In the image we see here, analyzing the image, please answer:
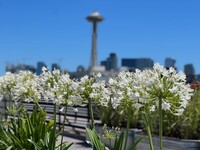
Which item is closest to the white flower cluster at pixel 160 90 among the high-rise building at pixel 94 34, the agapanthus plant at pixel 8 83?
the agapanthus plant at pixel 8 83

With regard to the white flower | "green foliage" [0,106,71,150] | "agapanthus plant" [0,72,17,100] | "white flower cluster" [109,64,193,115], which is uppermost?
"agapanthus plant" [0,72,17,100]

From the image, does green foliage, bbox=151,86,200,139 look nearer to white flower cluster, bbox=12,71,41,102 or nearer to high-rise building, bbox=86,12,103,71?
white flower cluster, bbox=12,71,41,102

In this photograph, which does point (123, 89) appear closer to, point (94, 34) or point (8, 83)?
point (8, 83)

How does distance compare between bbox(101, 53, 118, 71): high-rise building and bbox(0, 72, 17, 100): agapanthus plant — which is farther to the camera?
bbox(101, 53, 118, 71): high-rise building

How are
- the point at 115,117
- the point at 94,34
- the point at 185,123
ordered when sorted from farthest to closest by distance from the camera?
the point at 94,34, the point at 115,117, the point at 185,123

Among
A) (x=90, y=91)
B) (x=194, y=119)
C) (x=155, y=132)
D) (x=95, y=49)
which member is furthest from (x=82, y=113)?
(x=95, y=49)

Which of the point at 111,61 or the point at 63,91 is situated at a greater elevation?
the point at 111,61

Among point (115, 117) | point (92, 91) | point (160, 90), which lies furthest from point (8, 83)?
point (160, 90)

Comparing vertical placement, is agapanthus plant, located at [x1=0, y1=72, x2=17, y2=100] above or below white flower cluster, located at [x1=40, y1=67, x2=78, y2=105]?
above

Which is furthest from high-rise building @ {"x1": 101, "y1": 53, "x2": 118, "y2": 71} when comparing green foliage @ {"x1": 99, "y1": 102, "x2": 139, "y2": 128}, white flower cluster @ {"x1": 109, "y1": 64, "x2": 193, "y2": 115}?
white flower cluster @ {"x1": 109, "y1": 64, "x2": 193, "y2": 115}

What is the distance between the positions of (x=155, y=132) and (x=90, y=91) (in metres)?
4.38

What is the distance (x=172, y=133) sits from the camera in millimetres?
7895

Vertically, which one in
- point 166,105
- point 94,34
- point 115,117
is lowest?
point 115,117

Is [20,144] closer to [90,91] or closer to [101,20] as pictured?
[90,91]
